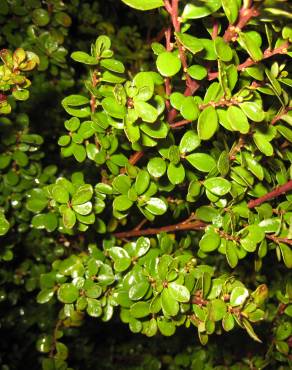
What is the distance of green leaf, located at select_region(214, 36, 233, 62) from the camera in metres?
0.63

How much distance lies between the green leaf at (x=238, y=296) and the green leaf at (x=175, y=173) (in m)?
0.26

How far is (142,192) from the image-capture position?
902mm

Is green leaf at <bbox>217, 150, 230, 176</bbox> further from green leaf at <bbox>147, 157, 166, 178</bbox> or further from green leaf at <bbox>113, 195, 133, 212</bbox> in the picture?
green leaf at <bbox>113, 195, 133, 212</bbox>

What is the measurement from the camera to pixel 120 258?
1001 mm

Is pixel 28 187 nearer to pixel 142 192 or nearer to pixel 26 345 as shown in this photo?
pixel 142 192

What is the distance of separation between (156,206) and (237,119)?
1.12 ft

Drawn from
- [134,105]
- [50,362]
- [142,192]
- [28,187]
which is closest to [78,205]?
[142,192]

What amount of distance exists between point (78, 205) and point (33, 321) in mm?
836

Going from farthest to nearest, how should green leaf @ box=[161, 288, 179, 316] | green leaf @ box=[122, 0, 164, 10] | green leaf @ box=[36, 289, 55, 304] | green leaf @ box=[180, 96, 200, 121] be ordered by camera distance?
green leaf @ box=[36, 289, 55, 304]
green leaf @ box=[161, 288, 179, 316]
green leaf @ box=[180, 96, 200, 121]
green leaf @ box=[122, 0, 164, 10]

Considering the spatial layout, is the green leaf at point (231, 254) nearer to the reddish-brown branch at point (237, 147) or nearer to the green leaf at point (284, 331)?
the reddish-brown branch at point (237, 147)

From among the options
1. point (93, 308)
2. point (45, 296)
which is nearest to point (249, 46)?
point (93, 308)

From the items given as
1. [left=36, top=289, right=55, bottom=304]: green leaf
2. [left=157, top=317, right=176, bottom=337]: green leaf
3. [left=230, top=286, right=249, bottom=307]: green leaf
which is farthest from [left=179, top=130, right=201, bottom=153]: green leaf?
[left=36, top=289, right=55, bottom=304]: green leaf

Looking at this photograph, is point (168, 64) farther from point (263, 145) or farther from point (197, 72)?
point (263, 145)

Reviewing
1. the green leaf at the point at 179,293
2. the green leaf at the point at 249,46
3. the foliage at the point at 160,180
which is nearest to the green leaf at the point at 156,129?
the foliage at the point at 160,180
